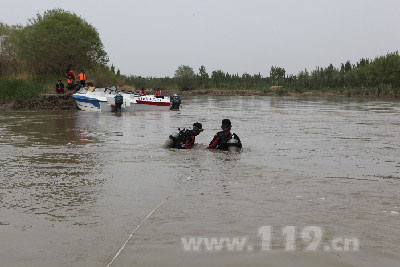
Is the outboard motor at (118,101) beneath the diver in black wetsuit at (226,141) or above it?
above

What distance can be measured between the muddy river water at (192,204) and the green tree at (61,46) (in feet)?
107

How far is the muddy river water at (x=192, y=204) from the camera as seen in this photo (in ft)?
15.0

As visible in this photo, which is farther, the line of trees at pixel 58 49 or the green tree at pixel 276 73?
the green tree at pixel 276 73

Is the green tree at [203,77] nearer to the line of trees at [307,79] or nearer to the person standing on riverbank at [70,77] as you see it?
the line of trees at [307,79]

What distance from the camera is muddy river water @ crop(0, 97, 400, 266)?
4.57 meters

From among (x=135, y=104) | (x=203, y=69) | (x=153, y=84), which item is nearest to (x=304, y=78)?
(x=203, y=69)

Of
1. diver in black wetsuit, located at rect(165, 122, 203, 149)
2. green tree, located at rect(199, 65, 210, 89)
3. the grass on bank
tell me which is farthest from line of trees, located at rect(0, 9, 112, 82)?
green tree, located at rect(199, 65, 210, 89)

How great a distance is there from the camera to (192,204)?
6.52 metres

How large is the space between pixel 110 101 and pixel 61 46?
17.8 m

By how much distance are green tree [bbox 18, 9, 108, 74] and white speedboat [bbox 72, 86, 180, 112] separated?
14792mm

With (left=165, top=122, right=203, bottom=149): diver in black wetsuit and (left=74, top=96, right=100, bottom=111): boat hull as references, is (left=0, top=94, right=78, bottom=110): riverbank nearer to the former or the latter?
(left=74, top=96, right=100, bottom=111): boat hull

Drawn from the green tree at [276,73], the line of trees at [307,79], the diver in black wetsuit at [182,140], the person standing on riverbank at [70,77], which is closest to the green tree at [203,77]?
the line of trees at [307,79]

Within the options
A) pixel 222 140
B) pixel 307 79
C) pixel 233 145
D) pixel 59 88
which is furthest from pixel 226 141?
pixel 307 79

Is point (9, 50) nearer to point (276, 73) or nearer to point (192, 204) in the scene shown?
point (192, 204)
